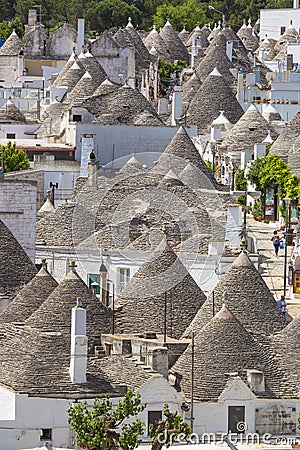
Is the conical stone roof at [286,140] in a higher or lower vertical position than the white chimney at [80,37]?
lower

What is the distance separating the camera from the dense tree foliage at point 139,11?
432 feet

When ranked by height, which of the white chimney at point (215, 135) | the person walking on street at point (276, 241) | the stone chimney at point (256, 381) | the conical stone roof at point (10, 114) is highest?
the conical stone roof at point (10, 114)

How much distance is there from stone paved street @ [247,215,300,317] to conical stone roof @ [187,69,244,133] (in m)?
22.2

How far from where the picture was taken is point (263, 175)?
68062 mm

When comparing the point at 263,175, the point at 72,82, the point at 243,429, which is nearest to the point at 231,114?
the point at 72,82

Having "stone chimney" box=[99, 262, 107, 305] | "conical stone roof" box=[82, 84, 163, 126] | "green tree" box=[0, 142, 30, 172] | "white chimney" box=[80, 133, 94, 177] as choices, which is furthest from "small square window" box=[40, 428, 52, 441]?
"conical stone roof" box=[82, 84, 163, 126]

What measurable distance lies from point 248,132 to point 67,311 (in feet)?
117

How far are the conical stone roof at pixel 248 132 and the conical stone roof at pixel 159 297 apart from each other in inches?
1152

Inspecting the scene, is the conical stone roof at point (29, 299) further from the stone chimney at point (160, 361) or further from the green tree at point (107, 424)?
the green tree at point (107, 424)

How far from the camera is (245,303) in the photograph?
150ft

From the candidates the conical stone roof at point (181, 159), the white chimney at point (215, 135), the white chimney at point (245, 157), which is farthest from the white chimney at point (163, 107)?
the conical stone roof at point (181, 159)

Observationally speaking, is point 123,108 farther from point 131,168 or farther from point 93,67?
point 131,168

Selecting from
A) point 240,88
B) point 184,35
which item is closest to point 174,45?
point 184,35

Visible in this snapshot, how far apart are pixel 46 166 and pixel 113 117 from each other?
14.0 feet
